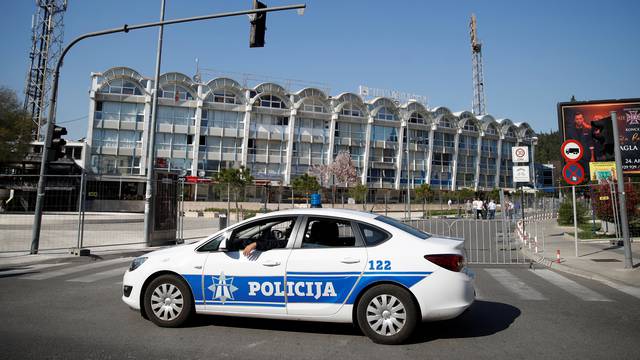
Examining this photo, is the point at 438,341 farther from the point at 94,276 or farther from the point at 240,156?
the point at 240,156

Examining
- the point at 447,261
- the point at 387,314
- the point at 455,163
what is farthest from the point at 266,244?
the point at 455,163

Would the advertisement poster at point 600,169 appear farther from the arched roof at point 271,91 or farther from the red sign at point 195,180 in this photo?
the red sign at point 195,180

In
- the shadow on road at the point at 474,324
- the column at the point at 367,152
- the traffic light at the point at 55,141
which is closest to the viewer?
the shadow on road at the point at 474,324

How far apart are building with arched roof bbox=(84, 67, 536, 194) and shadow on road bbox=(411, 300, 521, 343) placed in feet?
138

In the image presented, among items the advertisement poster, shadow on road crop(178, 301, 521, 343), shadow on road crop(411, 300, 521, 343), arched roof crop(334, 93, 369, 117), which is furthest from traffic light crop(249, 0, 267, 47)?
arched roof crop(334, 93, 369, 117)

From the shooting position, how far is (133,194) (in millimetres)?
52656

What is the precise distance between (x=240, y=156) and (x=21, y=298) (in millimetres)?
52546

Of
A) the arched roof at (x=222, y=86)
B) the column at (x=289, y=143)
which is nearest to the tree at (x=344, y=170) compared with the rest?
the column at (x=289, y=143)

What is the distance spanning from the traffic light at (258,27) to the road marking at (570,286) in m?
8.98

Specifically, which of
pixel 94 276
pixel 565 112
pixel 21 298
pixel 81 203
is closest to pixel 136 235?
pixel 81 203

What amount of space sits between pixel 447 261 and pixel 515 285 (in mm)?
4531

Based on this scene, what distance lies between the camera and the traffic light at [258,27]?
11.2 metres

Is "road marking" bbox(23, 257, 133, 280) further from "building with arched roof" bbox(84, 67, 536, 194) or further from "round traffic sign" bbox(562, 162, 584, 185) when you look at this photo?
"building with arched roof" bbox(84, 67, 536, 194)

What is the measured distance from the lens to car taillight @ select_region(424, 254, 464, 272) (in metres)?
4.77
